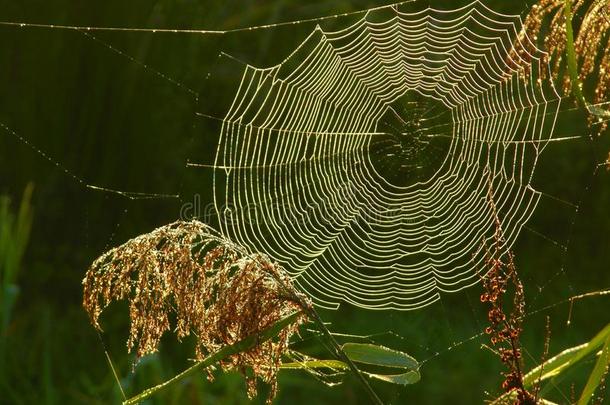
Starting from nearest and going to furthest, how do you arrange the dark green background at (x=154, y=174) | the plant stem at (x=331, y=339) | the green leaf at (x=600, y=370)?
the plant stem at (x=331, y=339), the green leaf at (x=600, y=370), the dark green background at (x=154, y=174)

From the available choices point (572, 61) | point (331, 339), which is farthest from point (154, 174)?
point (331, 339)

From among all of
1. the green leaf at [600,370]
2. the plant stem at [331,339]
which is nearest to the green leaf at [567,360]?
the green leaf at [600,370]

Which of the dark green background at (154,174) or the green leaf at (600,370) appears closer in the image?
the green leaf at (600,370)

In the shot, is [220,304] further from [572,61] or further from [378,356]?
[572,61]

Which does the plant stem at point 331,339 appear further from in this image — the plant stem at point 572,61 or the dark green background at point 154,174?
the dark green background at point 154,174

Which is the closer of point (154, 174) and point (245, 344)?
point (245, 344)

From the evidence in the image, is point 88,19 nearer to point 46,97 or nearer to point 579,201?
point 46,97

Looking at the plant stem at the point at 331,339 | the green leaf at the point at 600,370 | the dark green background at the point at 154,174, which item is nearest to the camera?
the plant stem at the point at 331,339
